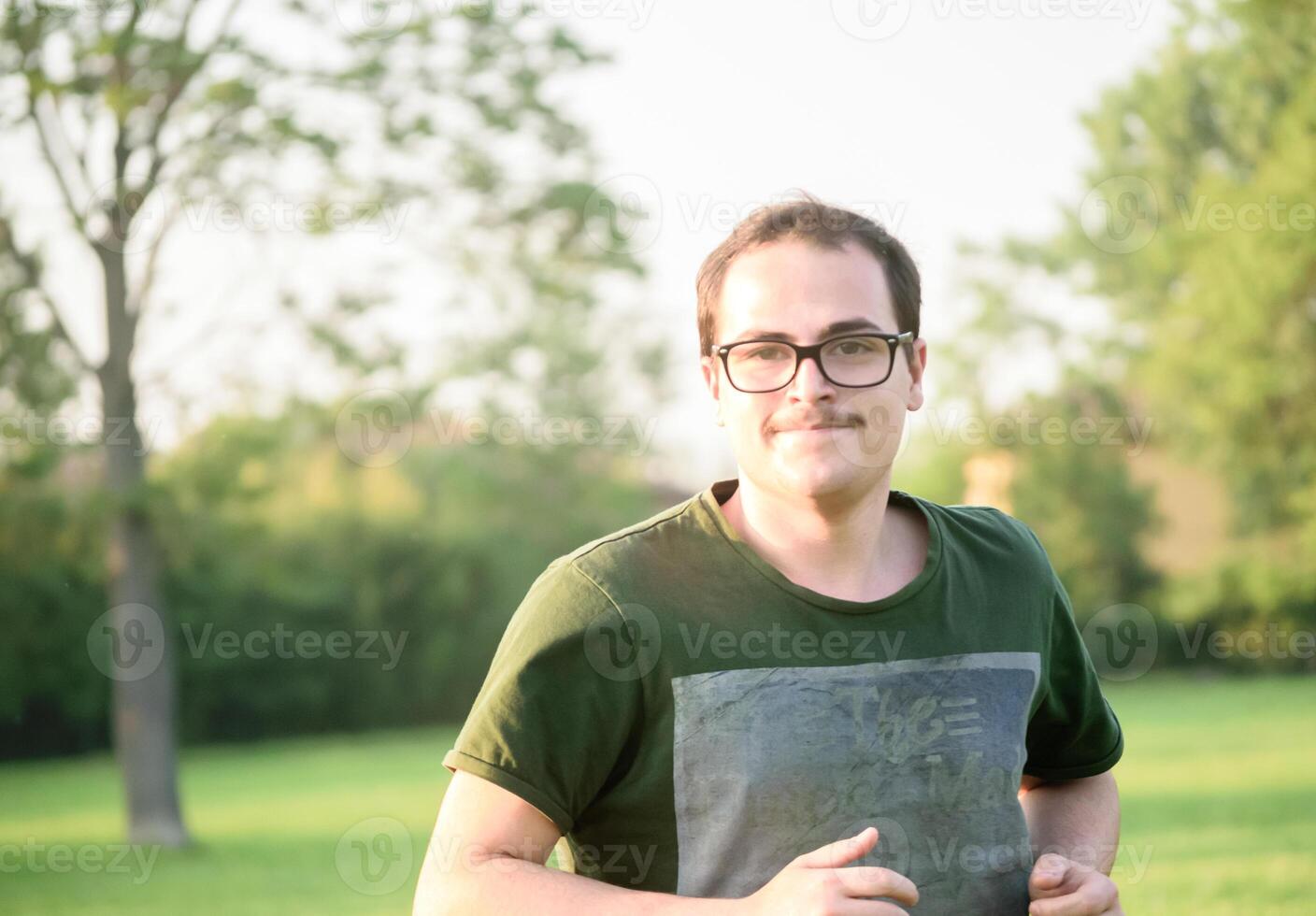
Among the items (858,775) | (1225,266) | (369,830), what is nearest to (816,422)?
(858,775)

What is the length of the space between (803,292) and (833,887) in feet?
2.80

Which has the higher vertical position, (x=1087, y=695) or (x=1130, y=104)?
(x=1130, y=104)

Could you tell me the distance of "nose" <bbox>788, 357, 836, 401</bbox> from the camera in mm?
2051

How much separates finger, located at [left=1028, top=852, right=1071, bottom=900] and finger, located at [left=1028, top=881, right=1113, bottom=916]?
1cm

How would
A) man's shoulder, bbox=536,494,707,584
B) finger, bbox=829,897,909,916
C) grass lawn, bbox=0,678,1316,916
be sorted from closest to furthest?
finger, bbox=829,897,909,916, man's shoulder, bbox=536,494,707,584, grass lawn, bbox=0,678,1316,916

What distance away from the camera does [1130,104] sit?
113 ft

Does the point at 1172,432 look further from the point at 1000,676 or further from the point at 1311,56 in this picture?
the point at 1000,676

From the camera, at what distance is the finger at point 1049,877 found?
6.73 feet

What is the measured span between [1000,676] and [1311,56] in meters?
26.9

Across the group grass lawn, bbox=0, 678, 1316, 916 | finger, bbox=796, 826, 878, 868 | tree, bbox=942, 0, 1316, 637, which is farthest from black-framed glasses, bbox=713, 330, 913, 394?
tree, bbox=942, 0, 1316, 637

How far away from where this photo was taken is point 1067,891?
2074mm

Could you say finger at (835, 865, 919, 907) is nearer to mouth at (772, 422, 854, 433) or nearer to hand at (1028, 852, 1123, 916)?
hand at (1028, 852, 1123, 916)

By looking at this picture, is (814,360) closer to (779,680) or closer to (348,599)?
(779,680)

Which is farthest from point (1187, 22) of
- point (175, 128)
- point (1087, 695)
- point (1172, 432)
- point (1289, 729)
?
point (1087, 695)
